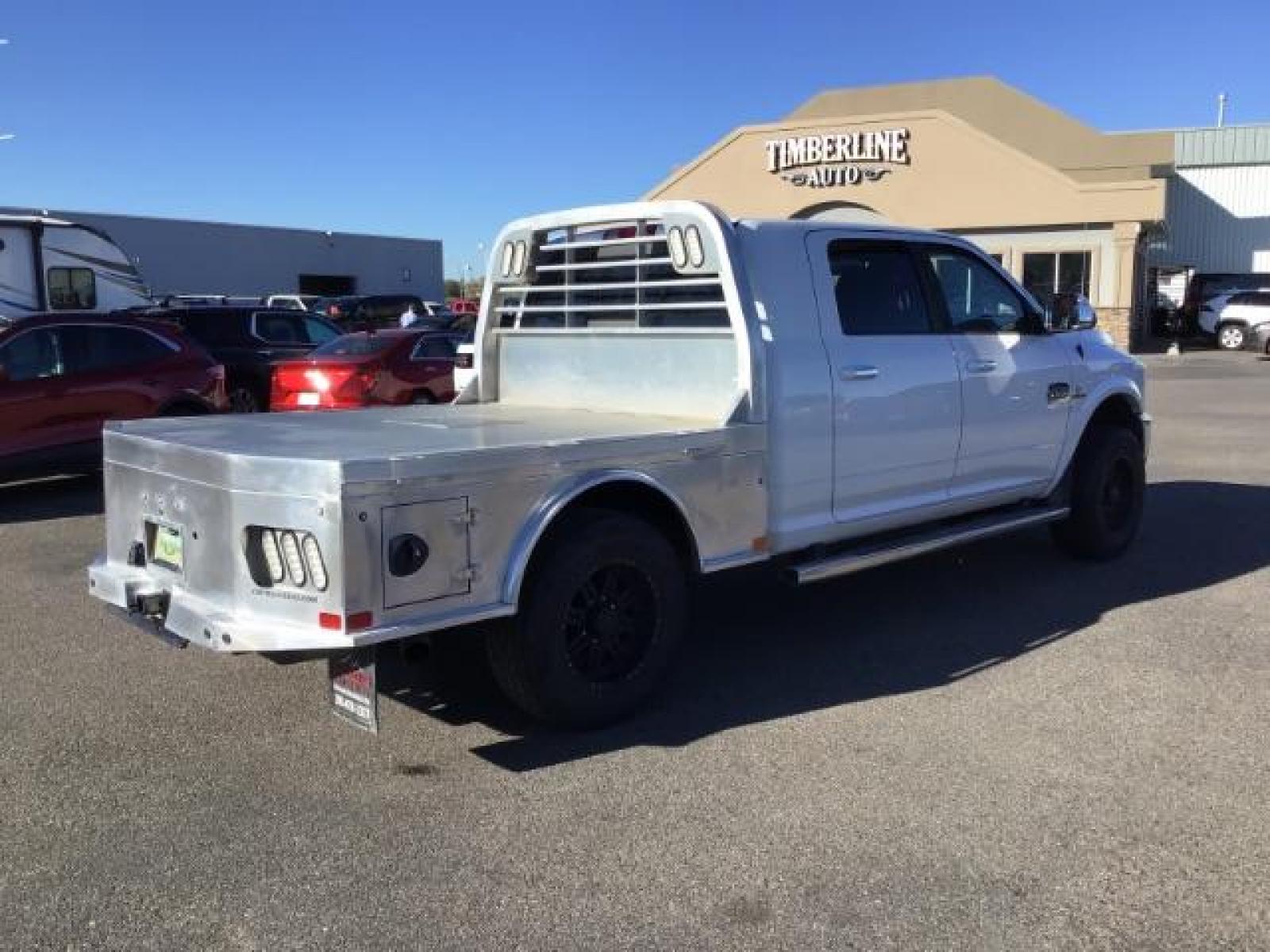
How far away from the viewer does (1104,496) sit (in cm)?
755

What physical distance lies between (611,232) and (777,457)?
5.40 ft

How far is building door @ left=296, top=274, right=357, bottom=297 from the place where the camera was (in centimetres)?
4466

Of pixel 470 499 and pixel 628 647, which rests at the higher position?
pixel 470 499

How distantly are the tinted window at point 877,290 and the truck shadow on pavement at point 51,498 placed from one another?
23.3 ft

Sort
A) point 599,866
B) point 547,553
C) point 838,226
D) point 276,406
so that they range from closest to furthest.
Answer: point 599,866
point 547,553
point 838,226
point 276,406

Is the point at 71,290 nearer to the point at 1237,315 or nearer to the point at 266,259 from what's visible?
the point at 266,259

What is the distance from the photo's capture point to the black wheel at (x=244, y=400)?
48.3ft

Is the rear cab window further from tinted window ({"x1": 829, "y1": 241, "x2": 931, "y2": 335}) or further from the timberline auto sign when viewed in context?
the timberline auto sign

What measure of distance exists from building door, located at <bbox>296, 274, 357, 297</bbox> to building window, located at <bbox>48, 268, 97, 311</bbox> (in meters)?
24.6

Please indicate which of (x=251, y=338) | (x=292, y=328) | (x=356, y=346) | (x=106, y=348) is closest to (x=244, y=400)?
(x=251, y=338)

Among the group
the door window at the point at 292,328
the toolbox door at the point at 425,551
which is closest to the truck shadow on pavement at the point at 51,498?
the door window at the point at 292,328

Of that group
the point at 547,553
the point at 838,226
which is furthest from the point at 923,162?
the point at 547,553

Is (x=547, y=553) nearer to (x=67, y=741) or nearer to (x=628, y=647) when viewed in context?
(x=628, y=647)

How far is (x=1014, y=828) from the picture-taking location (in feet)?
12.8
